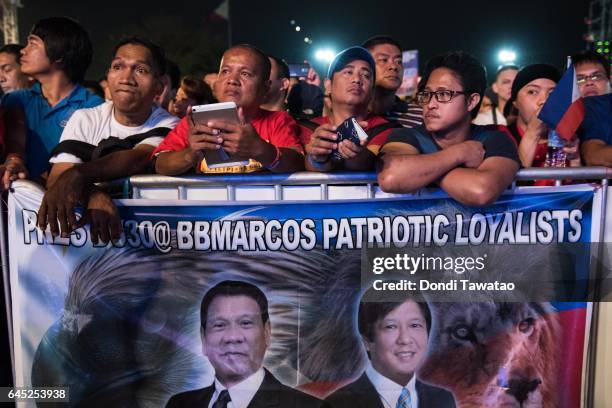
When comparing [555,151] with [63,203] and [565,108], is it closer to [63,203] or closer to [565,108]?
[565,108]

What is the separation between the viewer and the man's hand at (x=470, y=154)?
3.38 m

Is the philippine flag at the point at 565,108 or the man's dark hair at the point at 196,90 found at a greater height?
the man's dark hair at the point at 196,90

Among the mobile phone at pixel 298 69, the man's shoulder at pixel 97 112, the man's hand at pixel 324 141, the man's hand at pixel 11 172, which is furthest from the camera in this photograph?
the mobile phone at pixel 298 69

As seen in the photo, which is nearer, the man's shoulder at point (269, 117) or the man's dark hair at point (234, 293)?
the man's dark hair at point (234, 293)

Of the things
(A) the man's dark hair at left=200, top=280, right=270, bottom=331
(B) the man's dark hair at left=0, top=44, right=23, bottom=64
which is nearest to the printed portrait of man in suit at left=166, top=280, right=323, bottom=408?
(A) the man's dark hair at left=200, top=280, right=270, bottom=331

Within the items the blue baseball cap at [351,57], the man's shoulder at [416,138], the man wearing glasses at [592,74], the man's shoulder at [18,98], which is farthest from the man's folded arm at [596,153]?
the man's shoulder at [18,98]

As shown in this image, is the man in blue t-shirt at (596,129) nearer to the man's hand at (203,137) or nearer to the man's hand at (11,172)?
the man's hand at (203,137)

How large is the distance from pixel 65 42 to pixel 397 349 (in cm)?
345

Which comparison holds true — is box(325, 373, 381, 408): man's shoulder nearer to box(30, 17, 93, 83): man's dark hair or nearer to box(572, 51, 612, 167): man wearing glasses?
box(572, 51, 612, 167): man wearing glasses

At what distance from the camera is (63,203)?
3.48 metres

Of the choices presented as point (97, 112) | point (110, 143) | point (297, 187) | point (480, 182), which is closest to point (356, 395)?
point (297, 187)

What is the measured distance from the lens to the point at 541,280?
3.38 metres

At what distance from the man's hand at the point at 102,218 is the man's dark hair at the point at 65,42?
1958mm

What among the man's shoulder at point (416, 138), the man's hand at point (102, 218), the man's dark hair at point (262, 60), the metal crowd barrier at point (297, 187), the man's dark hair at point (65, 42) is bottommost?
the man's hand at point (102, 218)
